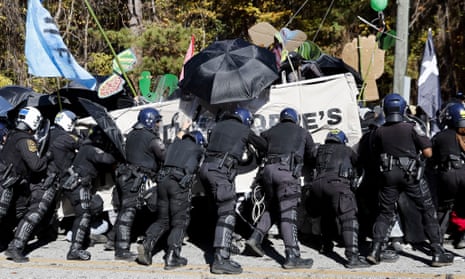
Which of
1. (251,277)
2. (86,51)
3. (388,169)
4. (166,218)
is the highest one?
(86,51)

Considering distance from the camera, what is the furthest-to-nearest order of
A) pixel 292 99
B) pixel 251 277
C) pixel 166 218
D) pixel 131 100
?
pixel 131 100 < pixel 292 99 < pixel 166 218 < pixel 251 277

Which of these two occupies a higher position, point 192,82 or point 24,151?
point 192,82

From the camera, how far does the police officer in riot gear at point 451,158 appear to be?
8.61 meters

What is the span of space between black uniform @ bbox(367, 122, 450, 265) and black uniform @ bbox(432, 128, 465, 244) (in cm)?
66

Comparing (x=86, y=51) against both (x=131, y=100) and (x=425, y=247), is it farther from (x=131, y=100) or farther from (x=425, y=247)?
(x=425, y=247)

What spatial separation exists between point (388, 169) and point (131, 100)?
5054 millimetres

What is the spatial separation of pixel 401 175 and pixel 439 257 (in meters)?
1.10

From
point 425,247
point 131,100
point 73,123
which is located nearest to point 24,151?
point 73,123

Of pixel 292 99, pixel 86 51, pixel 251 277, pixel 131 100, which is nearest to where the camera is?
pixel 251 277

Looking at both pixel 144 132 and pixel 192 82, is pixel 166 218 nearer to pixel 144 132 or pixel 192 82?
pixel 144 132

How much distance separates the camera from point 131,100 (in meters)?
11.3

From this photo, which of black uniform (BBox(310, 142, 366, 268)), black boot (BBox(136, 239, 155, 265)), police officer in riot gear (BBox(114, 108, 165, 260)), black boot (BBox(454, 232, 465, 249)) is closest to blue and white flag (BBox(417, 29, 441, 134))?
black boot (BBox(454, 232, 465, 249))

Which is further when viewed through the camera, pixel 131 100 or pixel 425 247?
pixel 131 100

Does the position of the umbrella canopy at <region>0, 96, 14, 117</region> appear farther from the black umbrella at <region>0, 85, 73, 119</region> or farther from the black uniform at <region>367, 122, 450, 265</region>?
the black uniform at <region>367, 122, 450, 265</region>
